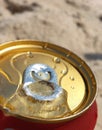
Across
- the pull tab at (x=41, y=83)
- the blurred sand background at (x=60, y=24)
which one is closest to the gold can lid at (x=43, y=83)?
the pull tab at (x=41, y=83)

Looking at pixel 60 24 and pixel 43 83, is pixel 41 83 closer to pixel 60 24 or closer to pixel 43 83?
pixel 43 83

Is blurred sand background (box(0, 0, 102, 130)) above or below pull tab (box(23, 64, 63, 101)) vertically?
above

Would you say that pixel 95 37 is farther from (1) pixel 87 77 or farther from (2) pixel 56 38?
(1) pixel 87 77

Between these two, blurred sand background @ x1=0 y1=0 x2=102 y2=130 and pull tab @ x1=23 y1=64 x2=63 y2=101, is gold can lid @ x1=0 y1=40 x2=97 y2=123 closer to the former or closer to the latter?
pull tab @ x1=23 y1=64 x2=63 y2=101

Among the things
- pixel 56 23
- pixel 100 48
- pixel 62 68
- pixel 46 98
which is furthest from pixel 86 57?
pixel 46 98

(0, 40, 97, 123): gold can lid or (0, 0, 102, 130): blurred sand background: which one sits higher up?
(0, 0, 102, 130): blurred sand background

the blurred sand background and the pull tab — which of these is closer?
the pull tab

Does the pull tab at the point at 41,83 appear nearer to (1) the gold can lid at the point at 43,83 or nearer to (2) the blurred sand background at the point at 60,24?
(1) the gold can lid at the point at 43,83

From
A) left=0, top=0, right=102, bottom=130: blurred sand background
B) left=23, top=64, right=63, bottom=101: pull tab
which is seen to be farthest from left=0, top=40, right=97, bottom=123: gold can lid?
left=0, top=0, right=102, bottom=130: blurred sand background
